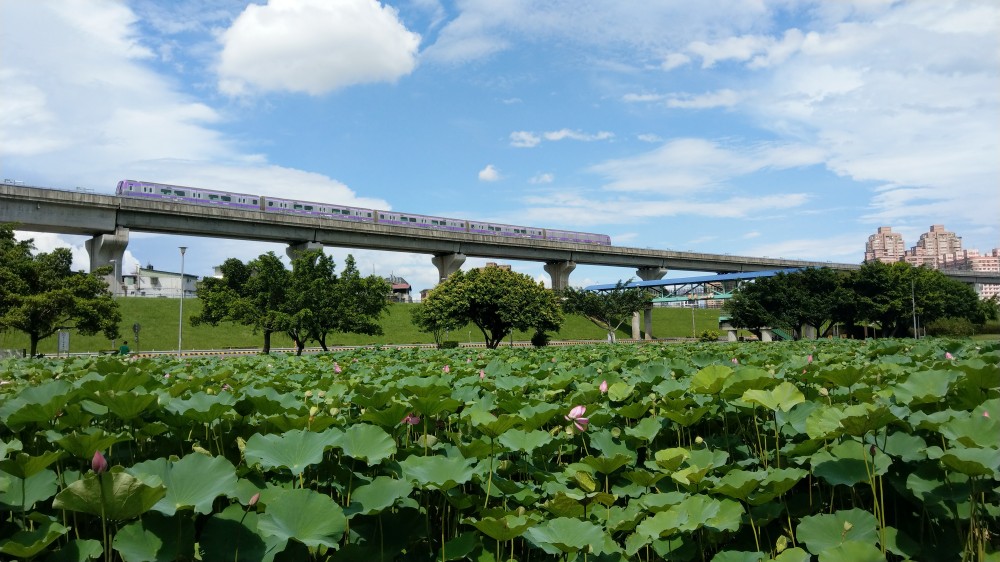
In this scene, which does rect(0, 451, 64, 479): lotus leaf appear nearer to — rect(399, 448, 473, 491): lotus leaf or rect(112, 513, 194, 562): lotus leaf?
rect(112, 513, 194, 562): lotus leaf

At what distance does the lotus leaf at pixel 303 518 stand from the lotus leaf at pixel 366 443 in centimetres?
29

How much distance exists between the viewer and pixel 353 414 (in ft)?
10.0

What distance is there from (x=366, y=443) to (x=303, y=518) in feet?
1.30

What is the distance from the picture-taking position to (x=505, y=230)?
56781 millimetres

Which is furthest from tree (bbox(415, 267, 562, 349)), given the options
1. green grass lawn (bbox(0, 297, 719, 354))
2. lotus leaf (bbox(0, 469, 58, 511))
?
lotus leaf (bbox(0, 469, 58, 511))

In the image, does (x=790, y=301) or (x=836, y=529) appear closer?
(x=836, y=529)

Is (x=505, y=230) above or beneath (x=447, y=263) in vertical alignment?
above

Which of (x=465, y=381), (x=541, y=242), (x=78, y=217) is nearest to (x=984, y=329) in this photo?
(x=541, y=242)

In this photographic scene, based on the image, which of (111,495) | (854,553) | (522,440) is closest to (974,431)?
(854,553)

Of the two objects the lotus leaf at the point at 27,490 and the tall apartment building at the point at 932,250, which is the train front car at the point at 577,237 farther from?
the tall apartment building at the point at 932,250

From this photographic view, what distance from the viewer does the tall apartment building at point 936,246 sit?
491ft

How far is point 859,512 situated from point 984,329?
73.2m

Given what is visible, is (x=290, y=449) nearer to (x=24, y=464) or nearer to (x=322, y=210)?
(x=24, y=464)

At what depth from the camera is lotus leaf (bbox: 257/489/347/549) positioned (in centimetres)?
158
